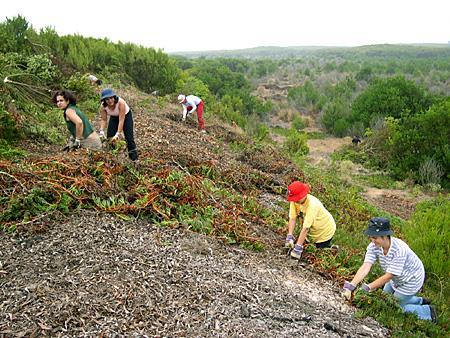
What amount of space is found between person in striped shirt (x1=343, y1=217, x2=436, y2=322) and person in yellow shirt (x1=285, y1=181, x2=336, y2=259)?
667mm

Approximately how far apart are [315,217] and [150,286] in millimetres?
2058

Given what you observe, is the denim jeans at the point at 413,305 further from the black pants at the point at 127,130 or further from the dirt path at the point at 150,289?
the black pants at the point at 127,130

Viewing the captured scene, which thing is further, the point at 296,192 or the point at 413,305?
the point at 296,192

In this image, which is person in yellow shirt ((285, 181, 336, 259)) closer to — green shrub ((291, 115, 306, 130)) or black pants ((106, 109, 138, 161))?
black pants ((106, 109, 138, 161))

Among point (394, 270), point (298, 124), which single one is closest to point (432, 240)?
point (394, 270)

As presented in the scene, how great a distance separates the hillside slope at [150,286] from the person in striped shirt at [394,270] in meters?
0.33

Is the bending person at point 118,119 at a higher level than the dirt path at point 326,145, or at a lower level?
higher

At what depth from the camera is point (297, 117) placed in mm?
25422

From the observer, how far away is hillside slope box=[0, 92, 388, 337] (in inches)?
115

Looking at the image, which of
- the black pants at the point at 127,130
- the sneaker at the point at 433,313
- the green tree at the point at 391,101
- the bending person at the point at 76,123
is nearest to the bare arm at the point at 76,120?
the bending person at the point at 76,123

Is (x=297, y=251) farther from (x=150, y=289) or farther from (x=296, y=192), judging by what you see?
(x=150, y=289)

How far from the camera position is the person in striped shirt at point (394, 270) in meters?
3.87

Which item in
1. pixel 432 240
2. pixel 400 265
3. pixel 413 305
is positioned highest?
pixel 400 265

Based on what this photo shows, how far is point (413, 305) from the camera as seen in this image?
411 centimetres
